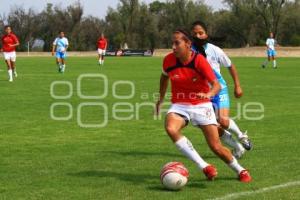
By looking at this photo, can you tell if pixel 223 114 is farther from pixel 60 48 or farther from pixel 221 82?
pixel 60 48

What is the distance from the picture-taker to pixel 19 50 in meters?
98.1

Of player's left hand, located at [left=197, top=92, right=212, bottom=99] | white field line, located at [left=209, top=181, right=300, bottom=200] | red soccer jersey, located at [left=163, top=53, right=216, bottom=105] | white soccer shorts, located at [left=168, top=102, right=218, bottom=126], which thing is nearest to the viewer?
white field line, located at [left=209, top=181, right=300, bottom=200]

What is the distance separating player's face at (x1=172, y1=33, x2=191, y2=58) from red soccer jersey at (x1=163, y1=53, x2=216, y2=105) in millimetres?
134

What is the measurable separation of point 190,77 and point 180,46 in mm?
383

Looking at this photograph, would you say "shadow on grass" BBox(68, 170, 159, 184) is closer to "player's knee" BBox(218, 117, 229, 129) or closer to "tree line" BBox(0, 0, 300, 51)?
"player's knee" BBox(218, 117, 229, 129)

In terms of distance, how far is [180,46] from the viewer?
7.38 metres

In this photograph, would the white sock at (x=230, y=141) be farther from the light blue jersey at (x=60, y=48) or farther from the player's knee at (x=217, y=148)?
the light blue jersey at (x=60, y=48)

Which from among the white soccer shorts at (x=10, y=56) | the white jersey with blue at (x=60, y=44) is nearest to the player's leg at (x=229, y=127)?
the white soccer shorts at (x=10, y=56)

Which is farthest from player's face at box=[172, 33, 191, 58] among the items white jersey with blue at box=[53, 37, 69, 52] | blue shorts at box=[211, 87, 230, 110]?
white jersey with blue at box=[53, 37, 69, 52]

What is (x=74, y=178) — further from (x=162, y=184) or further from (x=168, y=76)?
(x=168, y=76)

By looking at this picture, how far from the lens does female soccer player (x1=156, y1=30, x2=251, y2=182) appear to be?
7.41 metres

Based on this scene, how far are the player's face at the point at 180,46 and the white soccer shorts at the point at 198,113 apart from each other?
63 cm

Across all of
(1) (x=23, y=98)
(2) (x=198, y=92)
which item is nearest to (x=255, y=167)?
(2) (x=198, y=92)

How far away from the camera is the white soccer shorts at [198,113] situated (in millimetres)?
7508
